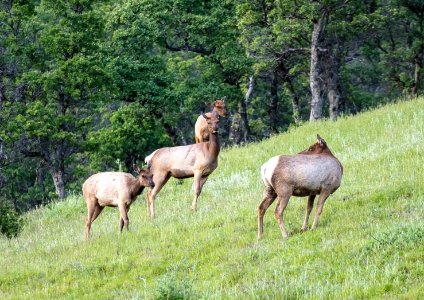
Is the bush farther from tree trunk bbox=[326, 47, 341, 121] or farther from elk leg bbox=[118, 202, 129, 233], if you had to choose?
tree trunk bbox=[326, 47, 341, 121]

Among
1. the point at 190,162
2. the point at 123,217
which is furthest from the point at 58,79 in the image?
the point at 123,217

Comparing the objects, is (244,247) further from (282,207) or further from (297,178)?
(297,178)

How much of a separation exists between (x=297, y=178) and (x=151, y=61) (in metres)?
27.2

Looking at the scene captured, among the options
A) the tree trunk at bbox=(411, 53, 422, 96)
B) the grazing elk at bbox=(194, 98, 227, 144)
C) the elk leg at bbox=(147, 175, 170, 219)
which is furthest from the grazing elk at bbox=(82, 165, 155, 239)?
the tree trunk at bbox=(411, 53, 422, 96)

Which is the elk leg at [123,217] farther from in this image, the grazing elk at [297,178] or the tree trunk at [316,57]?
the tree trunk at [316,57]

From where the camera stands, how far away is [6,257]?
14.9 metres

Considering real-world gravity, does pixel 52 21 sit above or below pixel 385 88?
above

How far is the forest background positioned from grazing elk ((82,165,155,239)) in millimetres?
16569

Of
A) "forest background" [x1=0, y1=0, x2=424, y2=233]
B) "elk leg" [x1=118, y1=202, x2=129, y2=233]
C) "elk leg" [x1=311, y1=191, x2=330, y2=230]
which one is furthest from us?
"forest background" [x1=0, y1=0, x2=424, y2=233]

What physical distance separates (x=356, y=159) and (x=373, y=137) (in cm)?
306

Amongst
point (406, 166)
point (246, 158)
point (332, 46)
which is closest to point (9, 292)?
point (406, 166)

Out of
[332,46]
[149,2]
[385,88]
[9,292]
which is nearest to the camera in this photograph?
[9,292]

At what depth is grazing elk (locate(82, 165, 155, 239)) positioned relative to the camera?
48.8 ft

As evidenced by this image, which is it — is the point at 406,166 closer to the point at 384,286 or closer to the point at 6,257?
the point at 384,286
